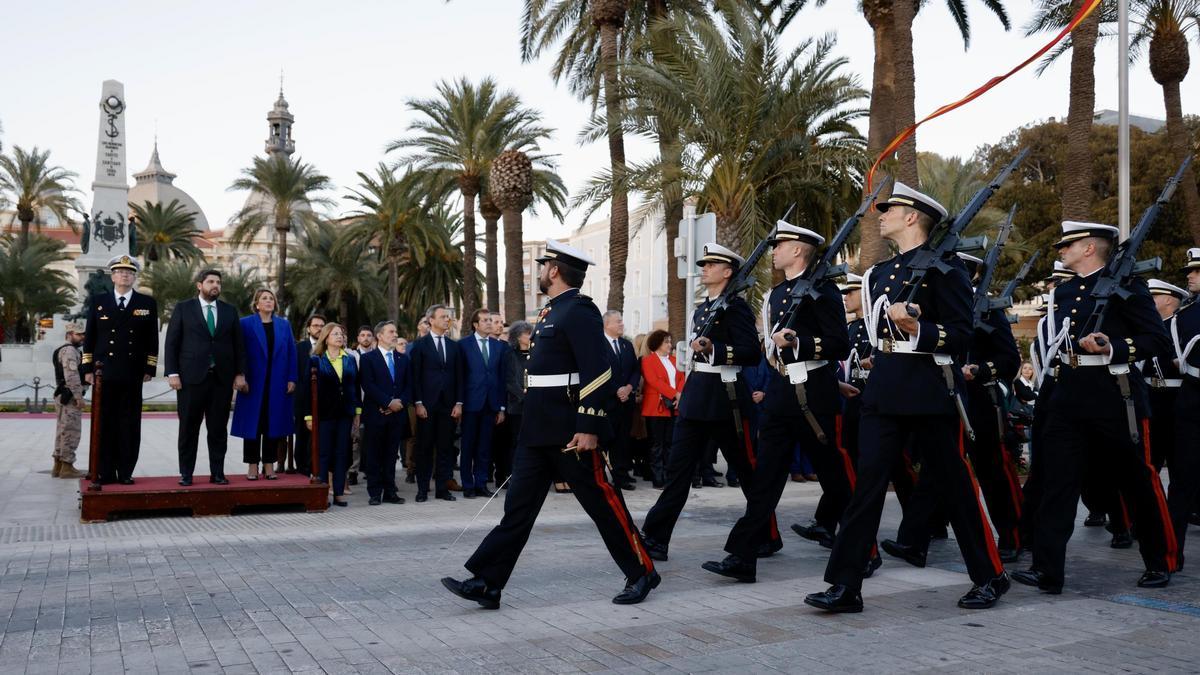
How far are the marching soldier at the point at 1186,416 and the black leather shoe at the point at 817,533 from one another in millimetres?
2268

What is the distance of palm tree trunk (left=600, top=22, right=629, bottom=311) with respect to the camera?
2169 cm

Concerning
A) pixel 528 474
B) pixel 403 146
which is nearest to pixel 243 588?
pixel 528 474

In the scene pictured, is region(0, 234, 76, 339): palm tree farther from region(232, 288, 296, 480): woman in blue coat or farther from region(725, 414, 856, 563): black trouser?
region(725, 414, 856, 563): black trouser

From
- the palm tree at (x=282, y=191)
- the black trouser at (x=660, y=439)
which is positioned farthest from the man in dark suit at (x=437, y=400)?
the palm tree at (x=282, y=191)

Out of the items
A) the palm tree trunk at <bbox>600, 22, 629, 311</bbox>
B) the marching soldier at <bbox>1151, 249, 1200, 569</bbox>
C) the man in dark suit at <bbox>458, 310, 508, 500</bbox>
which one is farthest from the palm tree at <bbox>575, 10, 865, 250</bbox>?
the marching soldier at <bbox>1151, 249, 1200, 569</bbox>

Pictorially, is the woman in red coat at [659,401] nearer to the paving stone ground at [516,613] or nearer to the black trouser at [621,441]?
the black trouser at [621,441]

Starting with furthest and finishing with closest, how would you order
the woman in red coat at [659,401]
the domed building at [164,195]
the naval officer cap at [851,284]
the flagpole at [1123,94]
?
the domed building at [164,195], the flagpole at [1123,94], the woman in red coat at [659,401], the naval officer cap at [851,284]

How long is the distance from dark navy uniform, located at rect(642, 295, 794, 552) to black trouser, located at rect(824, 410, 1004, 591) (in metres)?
1.43

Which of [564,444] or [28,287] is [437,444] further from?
[28,287]

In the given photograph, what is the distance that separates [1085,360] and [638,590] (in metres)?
3.12

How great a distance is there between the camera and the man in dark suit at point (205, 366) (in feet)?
31.7

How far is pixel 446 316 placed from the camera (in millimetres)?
11516

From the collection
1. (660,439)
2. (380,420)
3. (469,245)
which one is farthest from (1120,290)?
(469,245)

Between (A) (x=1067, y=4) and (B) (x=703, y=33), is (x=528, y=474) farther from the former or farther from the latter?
(A) (x=1067, y=4)
